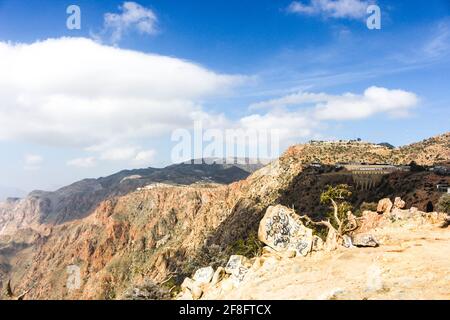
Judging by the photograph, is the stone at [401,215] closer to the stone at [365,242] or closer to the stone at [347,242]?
the stone at [365,242]

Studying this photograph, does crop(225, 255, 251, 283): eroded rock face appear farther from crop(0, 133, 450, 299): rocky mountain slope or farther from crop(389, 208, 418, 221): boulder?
crop(0, 133, 450, 299): rocky mountain slope

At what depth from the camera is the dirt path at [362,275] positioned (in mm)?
19453

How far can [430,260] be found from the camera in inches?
911

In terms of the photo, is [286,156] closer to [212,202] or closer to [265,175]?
[265,175]

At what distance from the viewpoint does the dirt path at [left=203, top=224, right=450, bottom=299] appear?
766 inches

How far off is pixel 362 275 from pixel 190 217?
152m

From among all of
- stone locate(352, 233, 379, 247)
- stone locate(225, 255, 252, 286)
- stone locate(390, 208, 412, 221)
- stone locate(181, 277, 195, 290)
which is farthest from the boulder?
stone locate(181, 277, 195, 290)

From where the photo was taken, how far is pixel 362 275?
71.8ft

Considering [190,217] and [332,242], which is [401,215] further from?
[190,217]

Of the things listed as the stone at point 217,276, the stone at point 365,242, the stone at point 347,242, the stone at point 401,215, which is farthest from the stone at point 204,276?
the stone at point 401,215

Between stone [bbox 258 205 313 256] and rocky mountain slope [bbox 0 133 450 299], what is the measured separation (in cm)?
4030

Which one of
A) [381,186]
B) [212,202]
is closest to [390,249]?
[381,186]

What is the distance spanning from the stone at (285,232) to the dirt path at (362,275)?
1.46 m
